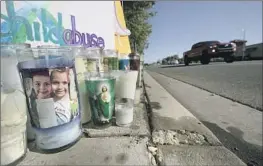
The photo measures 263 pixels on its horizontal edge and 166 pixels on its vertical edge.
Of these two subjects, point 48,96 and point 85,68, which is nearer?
point 48,96

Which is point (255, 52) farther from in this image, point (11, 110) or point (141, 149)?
point (11, 110)

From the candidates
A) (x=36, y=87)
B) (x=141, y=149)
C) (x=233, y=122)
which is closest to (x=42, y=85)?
(x=36, y=87)

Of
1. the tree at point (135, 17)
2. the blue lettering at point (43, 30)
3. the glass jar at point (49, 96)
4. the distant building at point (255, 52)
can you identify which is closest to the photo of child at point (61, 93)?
the glass jar at point (49, 96)

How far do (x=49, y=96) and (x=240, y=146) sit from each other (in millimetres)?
1609

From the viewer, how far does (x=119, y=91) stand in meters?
1.22

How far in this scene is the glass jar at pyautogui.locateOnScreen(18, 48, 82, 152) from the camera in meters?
0.75

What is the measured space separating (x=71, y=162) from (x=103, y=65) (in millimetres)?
679

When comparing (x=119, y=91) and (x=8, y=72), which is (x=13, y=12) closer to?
(x=8, y=72)

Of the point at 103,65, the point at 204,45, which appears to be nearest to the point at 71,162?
the point at 103,65

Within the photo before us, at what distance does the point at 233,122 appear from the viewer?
7.25 ft

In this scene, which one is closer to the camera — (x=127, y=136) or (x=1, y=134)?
(x=1, y=134)

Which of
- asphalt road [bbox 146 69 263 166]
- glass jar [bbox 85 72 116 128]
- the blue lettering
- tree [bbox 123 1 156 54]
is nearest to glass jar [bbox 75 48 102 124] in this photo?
glass jar [bbox 85 72 116 128]

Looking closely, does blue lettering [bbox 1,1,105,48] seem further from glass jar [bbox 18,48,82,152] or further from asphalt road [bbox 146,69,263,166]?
asphalt road [bbox 146,69,263,166]

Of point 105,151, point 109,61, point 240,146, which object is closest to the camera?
point 105,151
